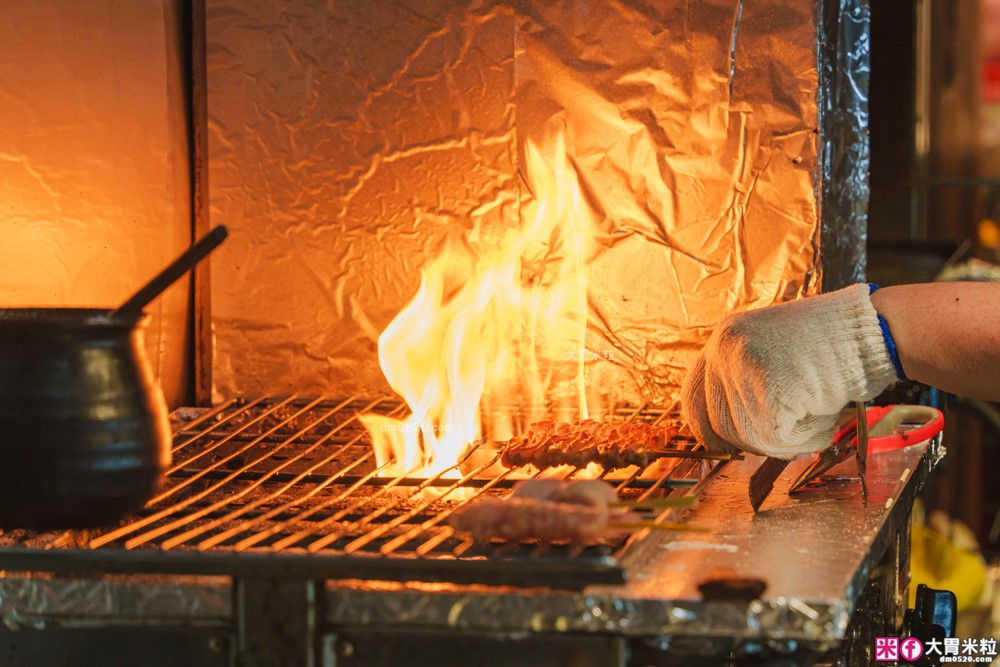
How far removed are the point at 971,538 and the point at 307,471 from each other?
13.2 feet

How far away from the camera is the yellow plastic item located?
3582 mm

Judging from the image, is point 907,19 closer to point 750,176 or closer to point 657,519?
point 750,176

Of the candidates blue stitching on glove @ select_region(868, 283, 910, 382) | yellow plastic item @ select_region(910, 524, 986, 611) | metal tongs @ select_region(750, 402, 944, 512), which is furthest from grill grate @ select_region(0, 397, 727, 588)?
yellow plastic item @ select_region(910, 524, 986, 611)

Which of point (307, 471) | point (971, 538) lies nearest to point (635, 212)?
point (307, 471)

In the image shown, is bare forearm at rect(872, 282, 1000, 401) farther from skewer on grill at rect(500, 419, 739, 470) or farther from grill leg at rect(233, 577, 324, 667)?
grill leg at rect(233, 577, 324, 667)

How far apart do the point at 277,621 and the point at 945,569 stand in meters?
2.74

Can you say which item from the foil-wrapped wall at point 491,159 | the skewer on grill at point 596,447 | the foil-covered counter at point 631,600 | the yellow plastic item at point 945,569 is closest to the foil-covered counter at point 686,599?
the foil-covered counter at point 631,600

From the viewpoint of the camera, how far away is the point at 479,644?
5.31ft

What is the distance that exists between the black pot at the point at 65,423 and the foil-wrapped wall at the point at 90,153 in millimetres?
1205

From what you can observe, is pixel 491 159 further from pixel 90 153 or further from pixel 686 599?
pixel 686 599

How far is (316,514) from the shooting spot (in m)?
2.05

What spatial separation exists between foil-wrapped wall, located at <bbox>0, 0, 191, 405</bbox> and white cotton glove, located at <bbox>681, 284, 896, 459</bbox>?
170 cm

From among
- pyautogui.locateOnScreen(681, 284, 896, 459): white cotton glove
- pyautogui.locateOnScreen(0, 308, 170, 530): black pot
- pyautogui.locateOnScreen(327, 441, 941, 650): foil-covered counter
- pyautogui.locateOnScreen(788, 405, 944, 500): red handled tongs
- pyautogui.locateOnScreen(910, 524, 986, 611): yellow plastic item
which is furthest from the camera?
pyautogui.locateOnScreen(910, 524, 986, 611): yellow plastic item

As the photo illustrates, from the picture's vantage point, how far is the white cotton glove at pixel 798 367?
2082 millimetres
